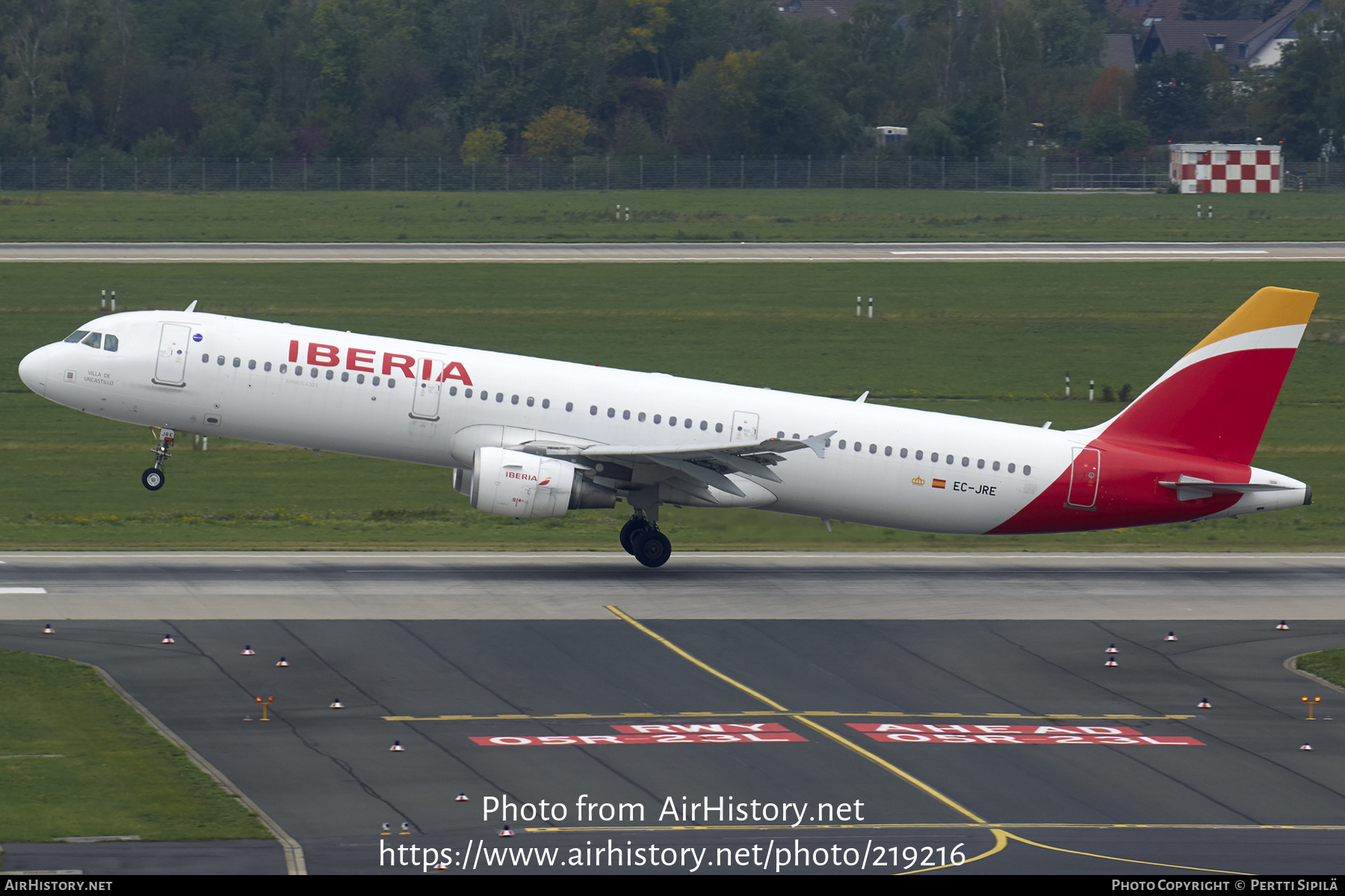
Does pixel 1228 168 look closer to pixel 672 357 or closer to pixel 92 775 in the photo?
pixel 672 357

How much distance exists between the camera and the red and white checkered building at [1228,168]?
13675 cm

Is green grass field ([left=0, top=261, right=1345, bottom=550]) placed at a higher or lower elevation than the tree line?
lower

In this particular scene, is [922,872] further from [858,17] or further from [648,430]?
[858,17]

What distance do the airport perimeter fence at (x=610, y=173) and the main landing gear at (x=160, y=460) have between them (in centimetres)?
9557

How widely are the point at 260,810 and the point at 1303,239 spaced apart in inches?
3793

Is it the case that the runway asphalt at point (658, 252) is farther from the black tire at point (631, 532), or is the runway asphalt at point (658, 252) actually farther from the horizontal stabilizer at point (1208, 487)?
the horizontal stabilizer at point (1208, 487)

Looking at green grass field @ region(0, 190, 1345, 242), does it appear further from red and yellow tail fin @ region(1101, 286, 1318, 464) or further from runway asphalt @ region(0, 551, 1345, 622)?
red and yellow tail fin @ region(1101, 286, 1318, 464)

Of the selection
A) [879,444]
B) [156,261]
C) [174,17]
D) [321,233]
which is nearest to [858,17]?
[174,17]

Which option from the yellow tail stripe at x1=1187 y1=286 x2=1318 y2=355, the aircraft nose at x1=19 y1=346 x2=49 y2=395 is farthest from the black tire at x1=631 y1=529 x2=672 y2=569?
the aircraft nose at x1=19 y1=346 x2=49 y2=395

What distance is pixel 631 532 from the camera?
133 ft

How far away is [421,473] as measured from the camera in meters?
54.2

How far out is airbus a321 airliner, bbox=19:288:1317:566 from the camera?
128ft

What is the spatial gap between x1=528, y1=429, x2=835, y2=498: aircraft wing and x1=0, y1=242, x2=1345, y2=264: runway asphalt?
181 feet

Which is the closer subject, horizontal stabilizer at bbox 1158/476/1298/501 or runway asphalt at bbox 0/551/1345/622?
runway asphalt at bbox 0/551/1345/622
